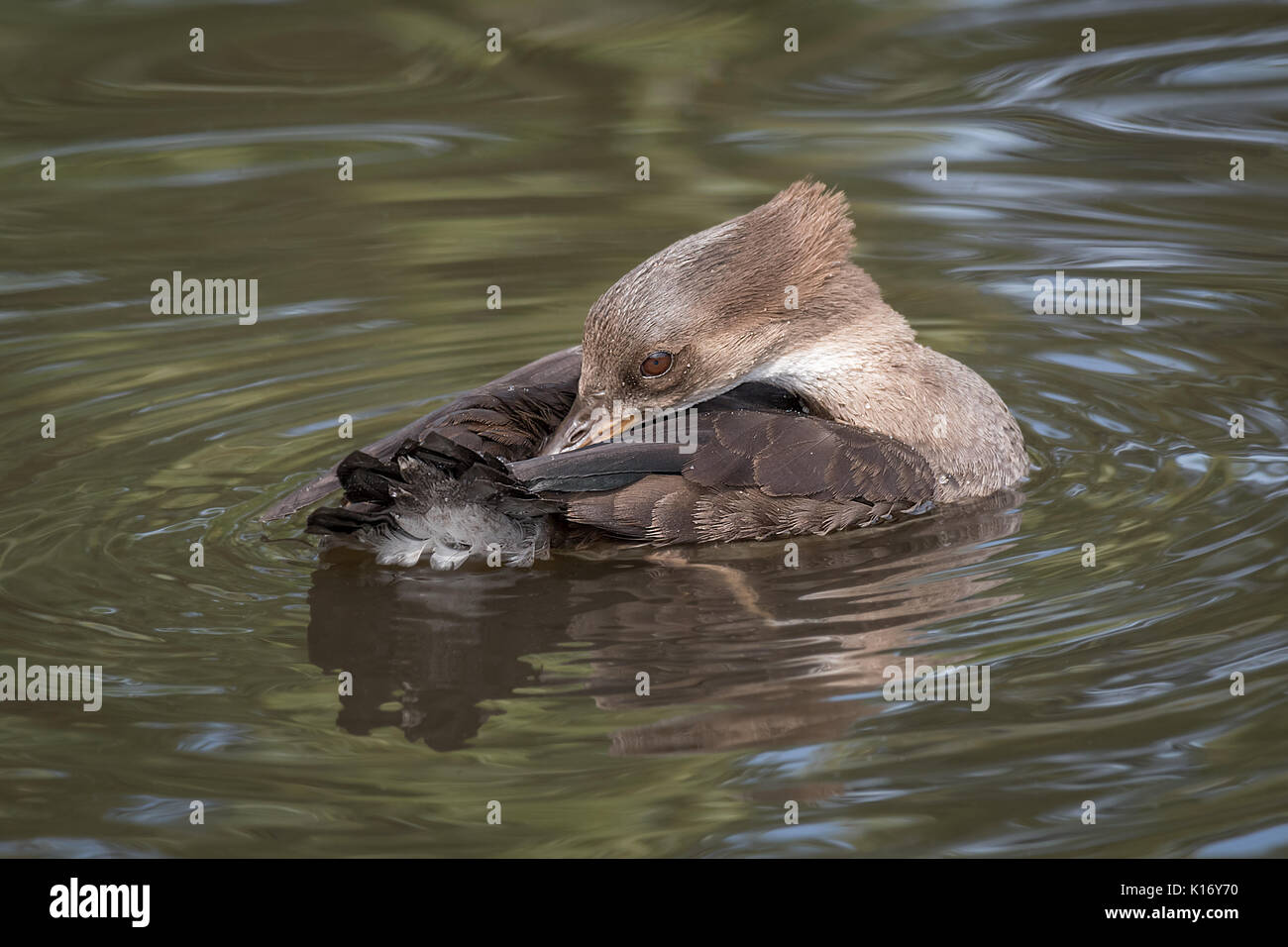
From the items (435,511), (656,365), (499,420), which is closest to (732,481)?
(656,365)

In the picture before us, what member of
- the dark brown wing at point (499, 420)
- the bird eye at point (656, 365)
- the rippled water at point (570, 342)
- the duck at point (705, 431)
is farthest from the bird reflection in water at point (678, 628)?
the bird eye at point (656, 365)

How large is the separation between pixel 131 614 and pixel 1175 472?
13.8 ft

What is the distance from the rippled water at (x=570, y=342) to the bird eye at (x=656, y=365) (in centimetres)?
78

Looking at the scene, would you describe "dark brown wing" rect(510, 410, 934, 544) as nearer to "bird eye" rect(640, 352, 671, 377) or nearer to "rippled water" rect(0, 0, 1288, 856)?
"rippled water" rect(0, 0, 1288, 856)

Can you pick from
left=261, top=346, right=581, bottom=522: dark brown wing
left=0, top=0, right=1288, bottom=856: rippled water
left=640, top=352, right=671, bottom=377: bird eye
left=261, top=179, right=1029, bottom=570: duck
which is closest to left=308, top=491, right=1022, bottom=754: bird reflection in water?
left=0, top=0, right=1288, bottom=856: rippled water

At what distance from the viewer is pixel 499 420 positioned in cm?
719

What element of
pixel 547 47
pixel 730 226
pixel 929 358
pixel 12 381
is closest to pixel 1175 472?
pixel 929 358

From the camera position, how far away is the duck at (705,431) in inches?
263

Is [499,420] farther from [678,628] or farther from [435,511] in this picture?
[678,628]

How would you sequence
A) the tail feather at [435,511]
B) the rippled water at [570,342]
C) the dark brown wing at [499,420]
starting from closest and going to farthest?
the rippled water at [570,342] → the tail feather at [435,511] → the dark brown wing at [499,420]

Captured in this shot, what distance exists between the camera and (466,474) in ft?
21.2

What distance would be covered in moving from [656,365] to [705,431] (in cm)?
40

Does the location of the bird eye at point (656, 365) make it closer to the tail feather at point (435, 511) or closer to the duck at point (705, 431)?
the duck at point (705, 431)

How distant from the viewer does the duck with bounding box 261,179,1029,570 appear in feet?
21.9
